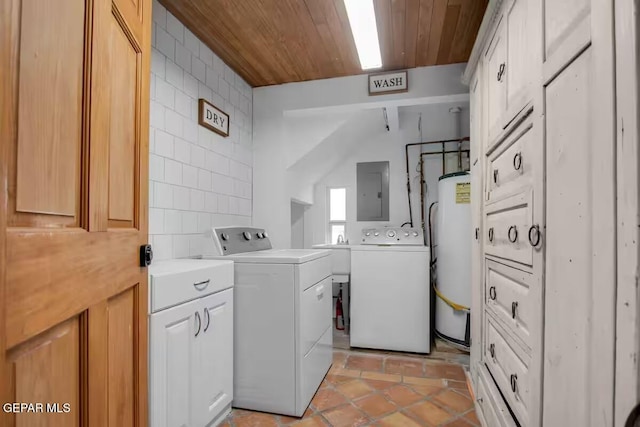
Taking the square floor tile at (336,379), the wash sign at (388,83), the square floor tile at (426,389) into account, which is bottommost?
the square floor tile at (336,379)

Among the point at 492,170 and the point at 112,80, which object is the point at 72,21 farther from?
the point at 492,170

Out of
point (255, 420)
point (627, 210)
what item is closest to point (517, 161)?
point (627, 210)

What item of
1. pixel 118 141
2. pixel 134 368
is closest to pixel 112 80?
pixel 118 141

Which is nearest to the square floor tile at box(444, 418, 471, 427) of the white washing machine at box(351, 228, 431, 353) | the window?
the white washing machine at box(351, 228, 431, 353)

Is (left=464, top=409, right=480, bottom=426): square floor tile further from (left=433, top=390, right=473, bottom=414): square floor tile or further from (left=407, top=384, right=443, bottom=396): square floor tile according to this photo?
(left=407, top=384, right=443, bottom=396): square floor tile

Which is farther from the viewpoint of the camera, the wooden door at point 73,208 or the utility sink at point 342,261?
the utility sink at point 342,261

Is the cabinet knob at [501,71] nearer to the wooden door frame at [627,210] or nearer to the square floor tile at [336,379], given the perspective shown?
the wooden door frame at [627,210]

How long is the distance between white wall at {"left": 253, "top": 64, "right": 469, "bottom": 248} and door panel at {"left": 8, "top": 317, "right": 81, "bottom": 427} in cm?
227

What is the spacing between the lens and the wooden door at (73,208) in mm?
502

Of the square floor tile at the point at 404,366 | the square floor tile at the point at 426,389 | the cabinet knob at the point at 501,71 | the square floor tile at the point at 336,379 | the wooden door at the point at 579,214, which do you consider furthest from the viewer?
the square floor tile at the point at 404,366

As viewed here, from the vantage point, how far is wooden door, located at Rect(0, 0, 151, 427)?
1.65ft

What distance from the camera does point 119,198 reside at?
88 centimetres

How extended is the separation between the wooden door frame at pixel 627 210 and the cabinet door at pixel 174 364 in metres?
1.36

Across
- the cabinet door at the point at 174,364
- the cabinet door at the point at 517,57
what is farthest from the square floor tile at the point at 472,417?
the cabinet door at the point at 517,57
